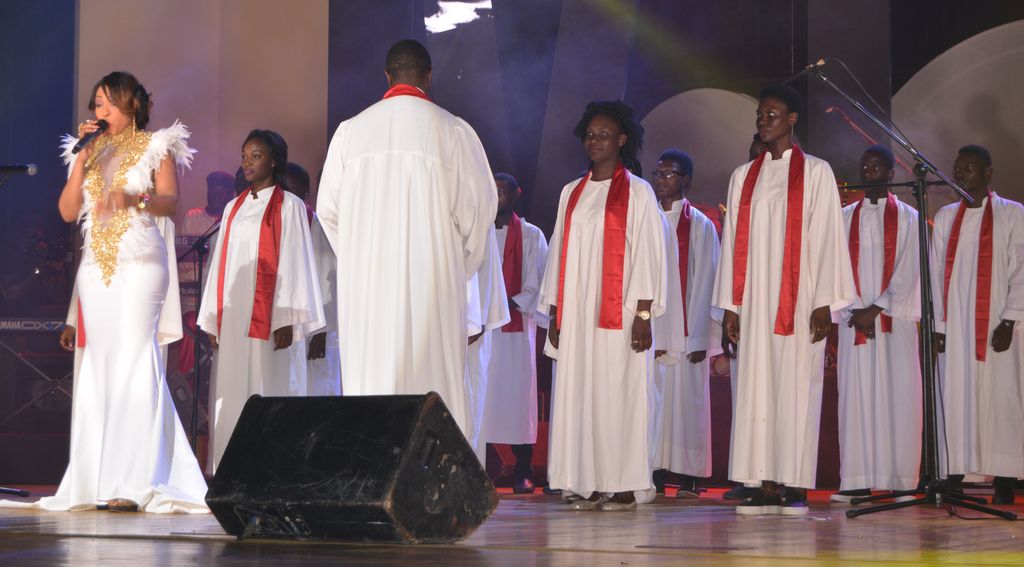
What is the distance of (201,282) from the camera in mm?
8672

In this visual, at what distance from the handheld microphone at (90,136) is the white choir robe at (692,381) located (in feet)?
11.9

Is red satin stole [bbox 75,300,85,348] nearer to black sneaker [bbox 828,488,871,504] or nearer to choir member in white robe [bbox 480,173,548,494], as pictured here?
choir member in white robe [bbox 480,173,548,494]

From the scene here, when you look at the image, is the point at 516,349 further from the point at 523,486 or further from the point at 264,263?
the point at 264,263

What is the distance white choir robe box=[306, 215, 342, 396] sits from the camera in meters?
8.09

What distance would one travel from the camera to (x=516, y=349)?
8.80 metres

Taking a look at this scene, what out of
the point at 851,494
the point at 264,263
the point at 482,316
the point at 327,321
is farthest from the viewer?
the point at 327,321

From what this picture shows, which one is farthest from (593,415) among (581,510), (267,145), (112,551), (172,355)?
(172,355)

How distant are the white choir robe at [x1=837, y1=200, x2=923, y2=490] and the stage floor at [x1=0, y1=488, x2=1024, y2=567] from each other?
57.3 inches

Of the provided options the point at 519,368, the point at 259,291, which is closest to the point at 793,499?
the point at 519,368

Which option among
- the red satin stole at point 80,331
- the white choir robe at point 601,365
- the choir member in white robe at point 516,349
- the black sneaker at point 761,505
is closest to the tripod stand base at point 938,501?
the black sneaker at point 761,505

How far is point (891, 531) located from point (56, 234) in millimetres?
8057

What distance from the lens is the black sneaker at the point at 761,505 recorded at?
5.90 m

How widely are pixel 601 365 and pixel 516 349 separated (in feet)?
7.76

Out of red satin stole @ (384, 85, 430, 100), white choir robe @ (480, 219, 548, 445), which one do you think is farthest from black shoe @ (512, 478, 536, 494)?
red satin stole @ (384, 85, 430, 100)
